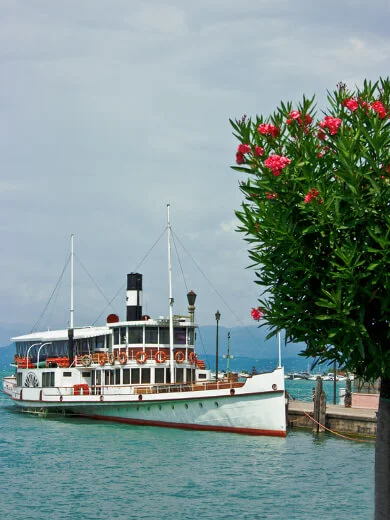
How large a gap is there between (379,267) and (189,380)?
135ft

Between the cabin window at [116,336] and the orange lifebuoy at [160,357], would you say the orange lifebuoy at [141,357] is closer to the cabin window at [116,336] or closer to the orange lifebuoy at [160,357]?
the orange lifebuoy at [160,357]

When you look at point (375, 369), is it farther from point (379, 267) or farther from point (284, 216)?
point (284, 216)

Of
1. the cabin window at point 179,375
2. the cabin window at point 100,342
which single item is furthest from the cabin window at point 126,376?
the cabin window at point 100,342

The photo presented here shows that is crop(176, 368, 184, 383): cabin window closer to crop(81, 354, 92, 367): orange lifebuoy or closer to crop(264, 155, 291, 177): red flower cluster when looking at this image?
crop(81, 354, 92, 367): orange lifebuoy

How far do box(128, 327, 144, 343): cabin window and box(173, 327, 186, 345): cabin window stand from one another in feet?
7.40

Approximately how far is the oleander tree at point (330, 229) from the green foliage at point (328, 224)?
1 centimetres

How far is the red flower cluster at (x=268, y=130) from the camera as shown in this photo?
35.8ft

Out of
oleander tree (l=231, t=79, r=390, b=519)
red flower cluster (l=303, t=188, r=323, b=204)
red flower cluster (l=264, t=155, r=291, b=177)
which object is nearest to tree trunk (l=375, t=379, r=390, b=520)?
oleander tree (l=231, t=79, r=390, b=519)

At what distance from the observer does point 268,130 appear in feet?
35.9

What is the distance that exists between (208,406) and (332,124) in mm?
34898

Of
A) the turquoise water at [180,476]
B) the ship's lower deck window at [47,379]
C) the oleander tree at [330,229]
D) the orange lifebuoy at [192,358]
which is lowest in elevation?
the turquoise water at [180,476]

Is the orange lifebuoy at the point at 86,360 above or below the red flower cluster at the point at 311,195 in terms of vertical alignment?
below

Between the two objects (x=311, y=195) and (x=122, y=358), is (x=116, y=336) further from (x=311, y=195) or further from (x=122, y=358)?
(x=311, y=195)

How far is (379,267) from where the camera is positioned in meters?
9.98
